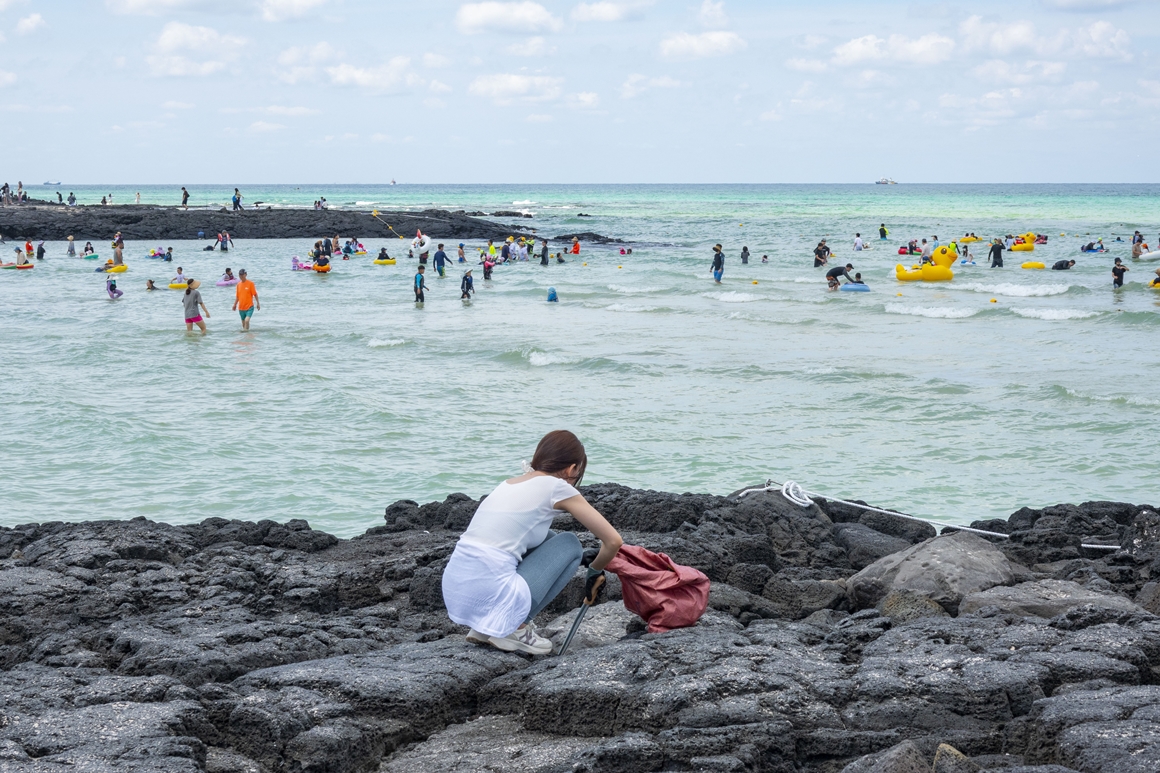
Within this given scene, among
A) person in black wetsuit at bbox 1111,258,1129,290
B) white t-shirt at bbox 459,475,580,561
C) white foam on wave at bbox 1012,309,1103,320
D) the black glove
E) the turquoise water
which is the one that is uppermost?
person in black wetsuit at bbox 1111,258,1129,290

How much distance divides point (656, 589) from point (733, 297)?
82.9 ft

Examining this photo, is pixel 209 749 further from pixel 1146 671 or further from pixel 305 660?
pixel 1146 671

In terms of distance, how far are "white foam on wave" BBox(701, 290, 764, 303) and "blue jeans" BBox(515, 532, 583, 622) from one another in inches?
977

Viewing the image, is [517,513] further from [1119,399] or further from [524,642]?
[1119,399]

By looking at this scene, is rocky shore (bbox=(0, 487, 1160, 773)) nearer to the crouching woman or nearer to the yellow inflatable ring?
the crouching woman

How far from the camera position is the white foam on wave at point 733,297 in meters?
29.3

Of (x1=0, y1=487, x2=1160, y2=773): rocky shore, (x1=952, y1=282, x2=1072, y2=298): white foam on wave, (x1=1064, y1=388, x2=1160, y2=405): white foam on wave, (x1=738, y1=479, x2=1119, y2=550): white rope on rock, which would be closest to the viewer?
(x1=0, y1=487, x2=1160, y2=773): rocky shore

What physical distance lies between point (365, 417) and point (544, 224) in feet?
187

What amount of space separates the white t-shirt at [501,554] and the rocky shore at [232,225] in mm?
49576

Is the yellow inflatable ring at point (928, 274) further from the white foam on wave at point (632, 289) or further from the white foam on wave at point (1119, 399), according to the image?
the white foam on wave at point (1119, 399)

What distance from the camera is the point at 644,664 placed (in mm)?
4309

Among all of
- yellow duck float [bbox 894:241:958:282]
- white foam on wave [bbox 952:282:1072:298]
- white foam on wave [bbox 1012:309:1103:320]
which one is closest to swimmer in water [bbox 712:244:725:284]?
yellow duck float [bbox 894:241:958:282]

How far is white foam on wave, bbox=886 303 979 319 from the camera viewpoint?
82.9 ft

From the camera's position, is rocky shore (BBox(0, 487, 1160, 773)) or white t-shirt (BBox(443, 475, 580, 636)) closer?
rocky shore (BBox(0, 487, 1160, 773))
